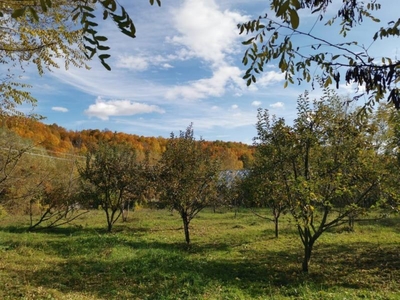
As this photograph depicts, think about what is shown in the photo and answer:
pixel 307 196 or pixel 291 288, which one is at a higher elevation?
pixel 307 196

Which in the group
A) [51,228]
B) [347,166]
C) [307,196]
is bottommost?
[51,228]

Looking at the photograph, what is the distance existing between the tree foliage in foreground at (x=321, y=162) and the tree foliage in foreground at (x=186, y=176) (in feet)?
15.5

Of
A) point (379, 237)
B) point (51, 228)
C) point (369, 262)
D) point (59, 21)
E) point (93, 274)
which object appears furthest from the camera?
point (51, 228)

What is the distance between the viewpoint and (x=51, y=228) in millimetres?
18922

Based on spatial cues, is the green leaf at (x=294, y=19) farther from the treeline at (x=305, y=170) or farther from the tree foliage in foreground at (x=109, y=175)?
the tree foliage in foreground at (x=109, y=175)

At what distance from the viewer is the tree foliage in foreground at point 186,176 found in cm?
1493

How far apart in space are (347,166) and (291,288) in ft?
13.3

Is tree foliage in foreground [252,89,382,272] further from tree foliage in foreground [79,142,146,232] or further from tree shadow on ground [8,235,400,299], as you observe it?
tree foliage in foreground [79,142,146,232]

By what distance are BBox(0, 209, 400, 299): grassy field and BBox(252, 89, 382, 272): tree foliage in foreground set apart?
5.96 ft

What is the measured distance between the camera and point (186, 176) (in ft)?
49.5

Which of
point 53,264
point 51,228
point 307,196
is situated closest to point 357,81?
point 307,196

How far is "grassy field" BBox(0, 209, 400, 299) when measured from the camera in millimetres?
7980

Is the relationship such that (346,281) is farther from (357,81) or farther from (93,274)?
(357,81)

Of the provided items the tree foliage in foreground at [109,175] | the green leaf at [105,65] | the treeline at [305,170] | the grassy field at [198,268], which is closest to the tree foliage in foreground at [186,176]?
the treeline at [305,170]
